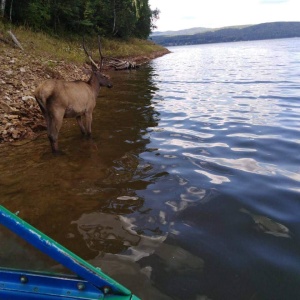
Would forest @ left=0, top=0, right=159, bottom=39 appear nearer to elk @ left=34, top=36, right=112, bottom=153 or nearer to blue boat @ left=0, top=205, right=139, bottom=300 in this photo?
elk @ left=34, top=36, right=112, bottom=153

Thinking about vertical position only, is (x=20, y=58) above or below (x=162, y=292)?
above

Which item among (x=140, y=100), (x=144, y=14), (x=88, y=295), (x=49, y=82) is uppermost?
(x=144, y=14)

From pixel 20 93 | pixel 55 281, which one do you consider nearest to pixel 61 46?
pixel 20 93

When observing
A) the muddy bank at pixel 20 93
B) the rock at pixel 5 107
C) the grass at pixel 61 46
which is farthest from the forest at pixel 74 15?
the rock at pixel 5 107

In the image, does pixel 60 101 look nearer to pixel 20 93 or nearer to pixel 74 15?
pixel 20 93

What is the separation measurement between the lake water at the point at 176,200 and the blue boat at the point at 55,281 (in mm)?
958

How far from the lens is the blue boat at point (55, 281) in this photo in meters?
1.92

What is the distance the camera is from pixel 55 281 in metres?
2.02

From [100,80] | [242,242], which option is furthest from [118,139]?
[242,242]

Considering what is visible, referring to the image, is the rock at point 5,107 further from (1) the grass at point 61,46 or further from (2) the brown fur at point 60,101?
(1) the grass at point 61,46

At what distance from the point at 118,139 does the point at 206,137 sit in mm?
2326

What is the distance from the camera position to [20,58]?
14.1 metres

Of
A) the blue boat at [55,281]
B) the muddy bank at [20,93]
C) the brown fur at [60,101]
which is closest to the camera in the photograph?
the blue boat at [55,281]

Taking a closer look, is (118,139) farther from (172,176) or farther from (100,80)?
(172,176)
